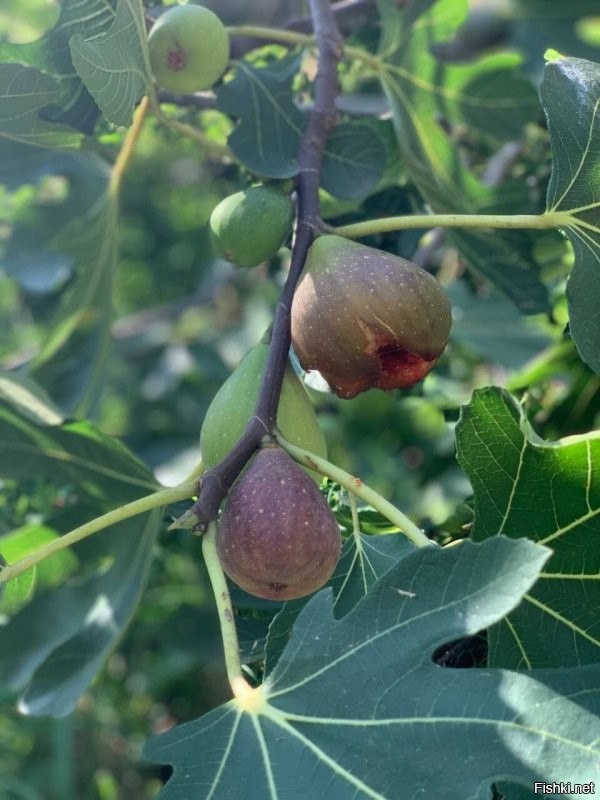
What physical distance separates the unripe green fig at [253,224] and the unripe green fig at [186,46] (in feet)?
0.62

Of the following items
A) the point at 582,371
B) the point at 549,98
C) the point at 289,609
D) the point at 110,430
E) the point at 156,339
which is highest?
the point at 549,98

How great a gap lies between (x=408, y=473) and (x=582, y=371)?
44 centimetres

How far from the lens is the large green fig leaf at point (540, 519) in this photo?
953 millimetres

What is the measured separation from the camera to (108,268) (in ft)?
5.74

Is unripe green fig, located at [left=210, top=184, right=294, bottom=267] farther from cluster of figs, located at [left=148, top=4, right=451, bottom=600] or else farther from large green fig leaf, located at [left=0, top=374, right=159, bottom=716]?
large green fig leaf, located at [left=0, top=374, right=159, bottom=716]

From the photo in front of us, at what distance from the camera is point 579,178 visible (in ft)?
3.49

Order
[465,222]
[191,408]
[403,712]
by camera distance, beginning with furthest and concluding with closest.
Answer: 1. [191,408]
2. [465,222]
3. [403,712]

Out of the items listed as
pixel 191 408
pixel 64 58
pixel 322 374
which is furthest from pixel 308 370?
pixel 191 408

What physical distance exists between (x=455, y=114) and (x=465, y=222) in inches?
24.2

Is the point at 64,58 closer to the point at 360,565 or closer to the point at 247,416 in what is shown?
the point at 247,416

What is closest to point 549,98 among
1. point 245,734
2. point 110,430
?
point 245,734

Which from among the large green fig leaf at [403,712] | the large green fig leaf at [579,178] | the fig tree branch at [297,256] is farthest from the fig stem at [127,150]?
the large green fig leaf at [403,712]

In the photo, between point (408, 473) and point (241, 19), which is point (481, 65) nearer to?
point (241, 19)

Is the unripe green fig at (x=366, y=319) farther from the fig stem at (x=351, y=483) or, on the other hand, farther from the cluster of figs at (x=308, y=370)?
the fig stem at (x=351, y=483)
